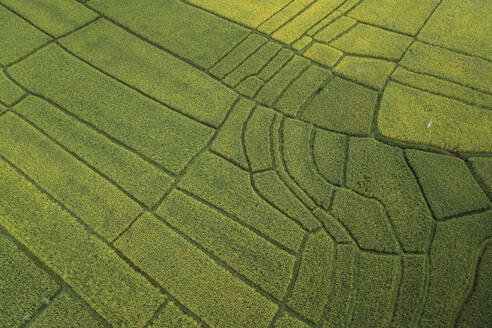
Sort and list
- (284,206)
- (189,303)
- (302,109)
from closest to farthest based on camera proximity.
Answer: (189,303) → (284,206) → (302,109)

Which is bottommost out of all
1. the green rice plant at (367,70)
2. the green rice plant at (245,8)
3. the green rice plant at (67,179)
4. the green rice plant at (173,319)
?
the green rice plant at (173,319)

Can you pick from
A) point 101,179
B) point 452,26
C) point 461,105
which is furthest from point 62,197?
point 452,26

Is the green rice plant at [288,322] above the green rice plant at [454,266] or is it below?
below

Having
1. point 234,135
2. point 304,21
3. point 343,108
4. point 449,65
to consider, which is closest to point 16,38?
point 234,135

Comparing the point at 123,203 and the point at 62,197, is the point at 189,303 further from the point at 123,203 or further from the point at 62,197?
the point at 62,197

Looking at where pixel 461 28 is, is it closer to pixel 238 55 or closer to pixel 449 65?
pixel 449 65

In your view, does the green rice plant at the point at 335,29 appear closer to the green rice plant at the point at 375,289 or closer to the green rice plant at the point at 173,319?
the green rice plant at the point at 375,289

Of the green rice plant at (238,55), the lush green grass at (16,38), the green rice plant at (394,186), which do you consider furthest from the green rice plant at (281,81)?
the lush green grass at (16,38)

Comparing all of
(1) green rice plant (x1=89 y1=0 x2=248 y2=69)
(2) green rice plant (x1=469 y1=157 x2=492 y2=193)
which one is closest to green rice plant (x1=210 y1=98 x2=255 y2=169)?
(1) green rice plant (x1=89 y1=0 x2=248 y2=69)
